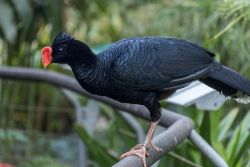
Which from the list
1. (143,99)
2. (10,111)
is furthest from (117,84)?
(10,111)

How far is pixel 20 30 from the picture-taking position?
4.55 meters

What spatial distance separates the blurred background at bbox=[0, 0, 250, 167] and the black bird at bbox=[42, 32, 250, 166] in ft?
1.01

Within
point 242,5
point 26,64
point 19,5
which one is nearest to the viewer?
point 242,5

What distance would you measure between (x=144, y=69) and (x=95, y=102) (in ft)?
3.85

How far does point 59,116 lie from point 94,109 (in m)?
3.39

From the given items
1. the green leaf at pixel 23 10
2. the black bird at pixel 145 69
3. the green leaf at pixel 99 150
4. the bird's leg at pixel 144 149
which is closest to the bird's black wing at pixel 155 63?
the black bird at pixel 145 69

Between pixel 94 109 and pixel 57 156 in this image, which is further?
pixel 57 156

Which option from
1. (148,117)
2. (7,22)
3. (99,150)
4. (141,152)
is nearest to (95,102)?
(99,150)

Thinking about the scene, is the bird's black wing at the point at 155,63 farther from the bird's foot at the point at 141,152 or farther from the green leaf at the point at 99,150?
the green leaf at the point at 99,150

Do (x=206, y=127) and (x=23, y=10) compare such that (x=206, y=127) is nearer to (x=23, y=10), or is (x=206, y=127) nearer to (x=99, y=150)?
(x=99, y=150)

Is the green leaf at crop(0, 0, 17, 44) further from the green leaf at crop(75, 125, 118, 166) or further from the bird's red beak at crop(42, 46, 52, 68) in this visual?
the bird's red beak at crop(42, 46, 52, 68)

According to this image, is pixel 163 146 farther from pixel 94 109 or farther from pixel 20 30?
pixel 20 30

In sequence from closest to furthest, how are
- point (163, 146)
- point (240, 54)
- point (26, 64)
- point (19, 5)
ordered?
point (163, 146)
point (240, 54)
point (19, 5)
point (26, 64)

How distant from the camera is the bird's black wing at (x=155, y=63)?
2301mm
